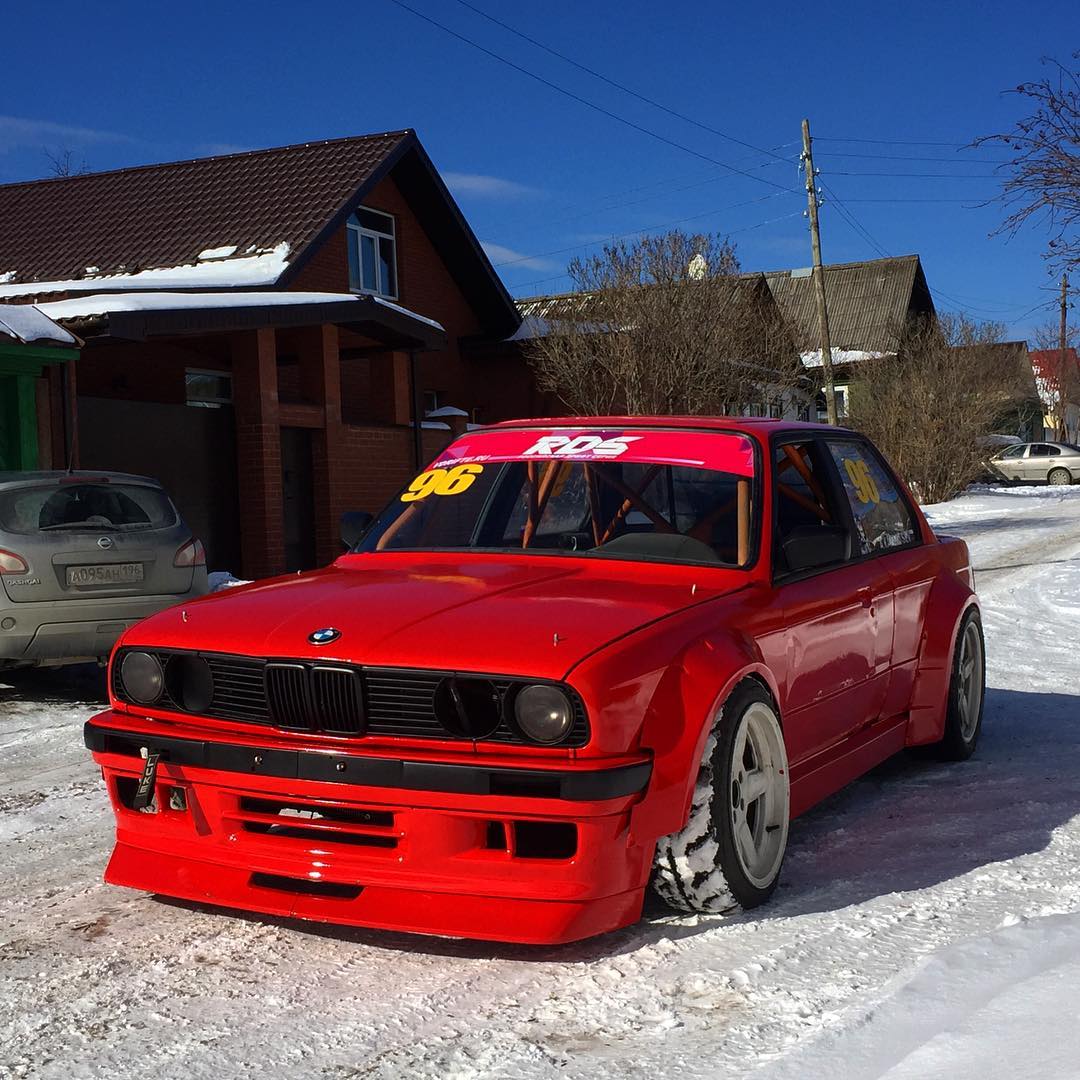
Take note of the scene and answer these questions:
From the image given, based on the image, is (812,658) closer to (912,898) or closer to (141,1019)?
(912,898)

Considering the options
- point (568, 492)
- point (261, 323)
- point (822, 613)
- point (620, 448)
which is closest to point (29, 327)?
point (261, 323)

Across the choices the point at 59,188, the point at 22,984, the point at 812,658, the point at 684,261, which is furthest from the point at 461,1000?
the point at 59,188

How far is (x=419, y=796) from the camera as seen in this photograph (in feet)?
11.4

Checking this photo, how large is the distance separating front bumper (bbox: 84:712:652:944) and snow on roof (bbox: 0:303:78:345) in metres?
9.55

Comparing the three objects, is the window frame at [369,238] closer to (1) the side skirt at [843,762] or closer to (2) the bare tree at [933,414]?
(2) the bare tree at [933,414]

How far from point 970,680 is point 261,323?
10551mm

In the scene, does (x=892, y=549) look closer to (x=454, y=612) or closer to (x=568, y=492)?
(x=568, y=492)

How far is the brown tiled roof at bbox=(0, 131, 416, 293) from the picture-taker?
19.5 meters

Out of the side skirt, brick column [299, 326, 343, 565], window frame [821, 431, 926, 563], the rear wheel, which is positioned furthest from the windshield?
brick column [299, 326, 343, 565]

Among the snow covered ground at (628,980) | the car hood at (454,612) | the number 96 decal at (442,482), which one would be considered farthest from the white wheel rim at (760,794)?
the number 96 decal at (442,482)

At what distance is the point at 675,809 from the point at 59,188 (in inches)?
907

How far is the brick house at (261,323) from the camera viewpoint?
14.9m

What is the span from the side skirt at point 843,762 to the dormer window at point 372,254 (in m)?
18.3

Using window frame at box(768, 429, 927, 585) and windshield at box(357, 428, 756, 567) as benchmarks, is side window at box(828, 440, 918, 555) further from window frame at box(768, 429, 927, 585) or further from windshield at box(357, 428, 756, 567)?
windshield at box(357, 428, 756, 567)
